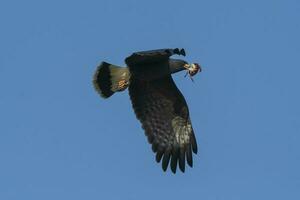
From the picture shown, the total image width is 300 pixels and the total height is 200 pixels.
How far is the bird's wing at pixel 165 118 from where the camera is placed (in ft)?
54.1

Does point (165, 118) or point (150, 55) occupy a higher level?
point (150, 55)

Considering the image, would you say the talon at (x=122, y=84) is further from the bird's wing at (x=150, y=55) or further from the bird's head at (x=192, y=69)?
the bird's head at (x=192, y=69)

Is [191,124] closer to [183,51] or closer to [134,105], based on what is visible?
[134,105]

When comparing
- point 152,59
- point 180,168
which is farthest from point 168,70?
point 180,168

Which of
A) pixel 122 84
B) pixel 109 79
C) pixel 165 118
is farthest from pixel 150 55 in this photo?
pixel 165 118

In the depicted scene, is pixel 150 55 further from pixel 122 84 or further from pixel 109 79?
pixel 109 79

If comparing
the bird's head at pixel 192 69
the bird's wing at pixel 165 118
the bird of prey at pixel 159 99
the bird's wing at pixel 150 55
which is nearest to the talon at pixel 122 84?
the bird of prey at pixel 159 99

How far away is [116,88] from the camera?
1623 cm

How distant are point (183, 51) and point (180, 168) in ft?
8.05

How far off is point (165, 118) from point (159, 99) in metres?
0.36

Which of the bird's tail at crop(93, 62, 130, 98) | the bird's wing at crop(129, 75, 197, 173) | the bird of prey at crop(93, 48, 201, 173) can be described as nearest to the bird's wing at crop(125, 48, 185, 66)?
the bird of prey at crop(93, 48, 201, 173)

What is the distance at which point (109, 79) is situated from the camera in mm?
16281

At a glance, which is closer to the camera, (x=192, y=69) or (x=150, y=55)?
(x=150, y=55)

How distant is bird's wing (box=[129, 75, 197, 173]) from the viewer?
54.1 ft
